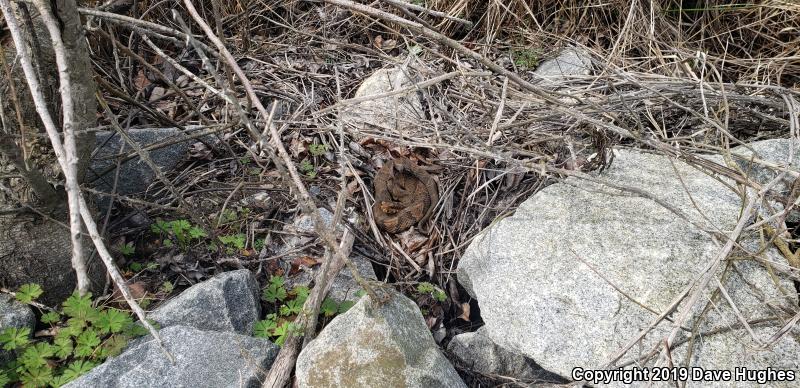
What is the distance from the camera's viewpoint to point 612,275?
7.45 ft

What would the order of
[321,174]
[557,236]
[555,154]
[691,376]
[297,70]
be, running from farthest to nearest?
[297,70] → [321,174] → [555,154] → [557,236] → [691,376]

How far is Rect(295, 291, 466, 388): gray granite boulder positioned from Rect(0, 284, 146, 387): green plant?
74 cm

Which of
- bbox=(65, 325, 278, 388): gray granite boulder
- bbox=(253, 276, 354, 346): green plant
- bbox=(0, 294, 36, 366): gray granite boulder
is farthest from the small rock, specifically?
bbox=(0, 294, 36, 366): gray granite boulder

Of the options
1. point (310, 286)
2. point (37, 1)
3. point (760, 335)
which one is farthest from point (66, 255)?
point (760, 335)

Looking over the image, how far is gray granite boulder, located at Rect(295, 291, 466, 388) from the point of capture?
2.13 meters

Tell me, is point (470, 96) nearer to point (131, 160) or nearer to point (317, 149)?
point (317, 149)

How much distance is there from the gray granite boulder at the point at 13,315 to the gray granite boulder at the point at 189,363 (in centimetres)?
47

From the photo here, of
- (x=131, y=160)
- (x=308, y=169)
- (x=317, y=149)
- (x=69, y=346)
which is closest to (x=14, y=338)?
(x=69, y=346)

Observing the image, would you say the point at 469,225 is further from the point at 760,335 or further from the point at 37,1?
the point at 37,1

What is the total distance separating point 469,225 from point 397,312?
84 cm

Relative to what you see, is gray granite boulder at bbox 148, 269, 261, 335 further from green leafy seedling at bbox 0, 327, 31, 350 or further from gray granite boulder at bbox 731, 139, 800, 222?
gray granite boulder at bbox 731, 139, 800, 222

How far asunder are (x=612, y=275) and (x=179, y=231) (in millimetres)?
1972

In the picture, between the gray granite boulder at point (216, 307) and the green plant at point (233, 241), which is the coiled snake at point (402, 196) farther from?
the gray granite boulder at point (216, 307)

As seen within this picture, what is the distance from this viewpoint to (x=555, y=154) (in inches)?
118
